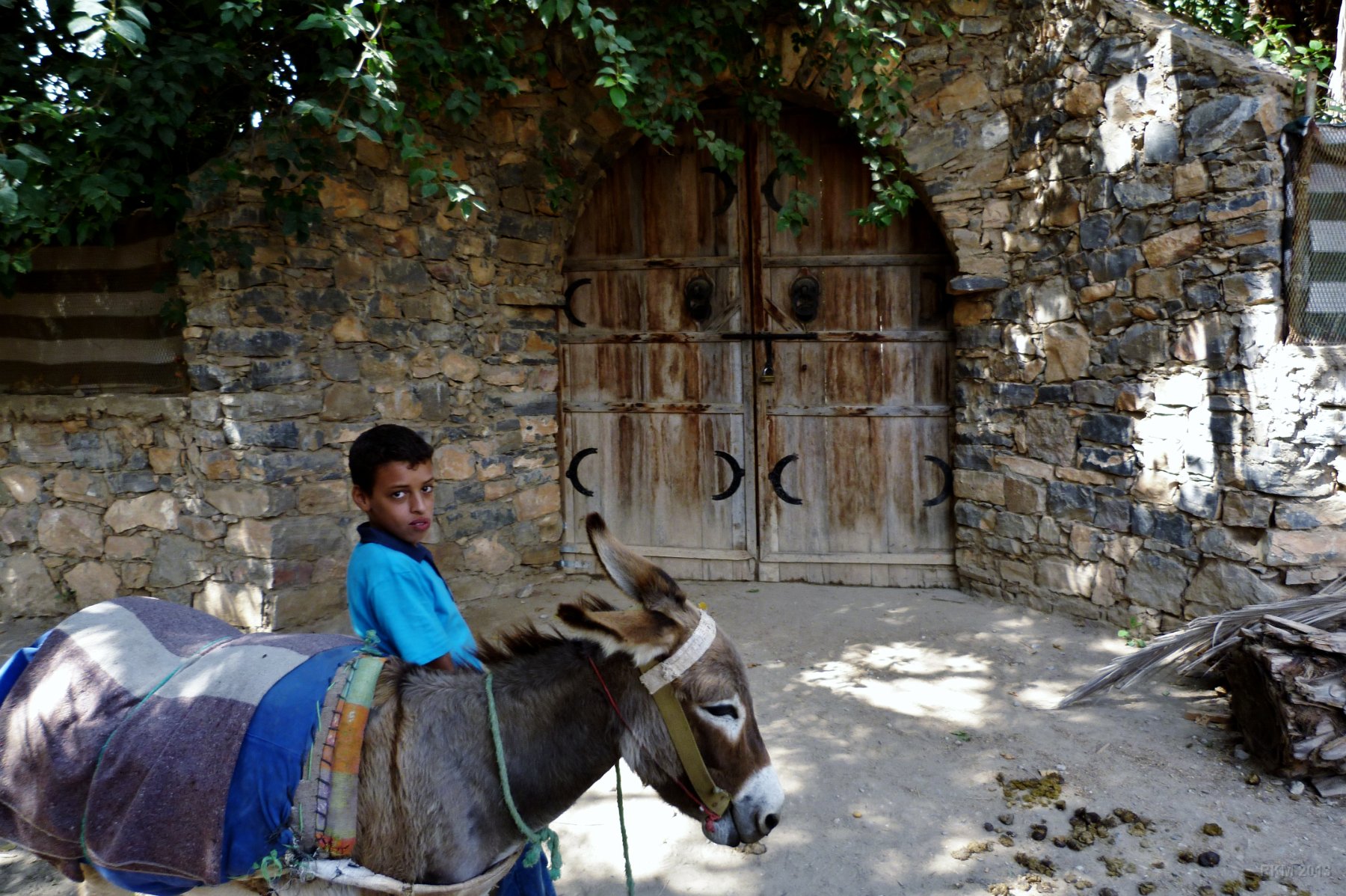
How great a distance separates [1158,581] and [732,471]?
8.44 feet

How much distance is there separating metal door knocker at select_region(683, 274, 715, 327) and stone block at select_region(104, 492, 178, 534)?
3.26 meters

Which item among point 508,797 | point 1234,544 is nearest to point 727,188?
point 1234,544

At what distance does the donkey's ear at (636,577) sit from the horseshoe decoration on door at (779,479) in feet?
13.3

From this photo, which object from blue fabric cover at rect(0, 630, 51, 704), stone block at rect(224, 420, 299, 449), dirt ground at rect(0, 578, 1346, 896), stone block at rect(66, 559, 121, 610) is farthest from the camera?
→ stone block at rect(66, 559, 121, 610)

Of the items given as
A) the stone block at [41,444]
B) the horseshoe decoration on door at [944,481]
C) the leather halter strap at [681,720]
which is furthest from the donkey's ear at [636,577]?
the stone block at [41,444]

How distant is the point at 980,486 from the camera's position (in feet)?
17.2

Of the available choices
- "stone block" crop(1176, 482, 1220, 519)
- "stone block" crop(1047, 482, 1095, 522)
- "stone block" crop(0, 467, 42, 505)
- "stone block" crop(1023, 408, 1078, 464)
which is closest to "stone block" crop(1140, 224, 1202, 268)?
"stone block" crop(1023, 408, 1078, 464)

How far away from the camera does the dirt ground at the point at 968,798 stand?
269 cm

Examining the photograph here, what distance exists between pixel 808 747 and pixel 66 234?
160 inches

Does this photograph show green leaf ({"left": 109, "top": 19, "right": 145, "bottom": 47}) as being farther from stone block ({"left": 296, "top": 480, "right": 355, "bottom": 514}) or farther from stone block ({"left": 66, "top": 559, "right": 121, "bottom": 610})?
stone block ({"left": 66, "top": 559, "right": 121, "bottom": 610})

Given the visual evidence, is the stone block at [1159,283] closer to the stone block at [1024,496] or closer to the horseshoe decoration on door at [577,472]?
the stone block at [1024,496]

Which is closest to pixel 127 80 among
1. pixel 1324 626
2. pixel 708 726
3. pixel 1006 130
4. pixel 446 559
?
pixel 446 559

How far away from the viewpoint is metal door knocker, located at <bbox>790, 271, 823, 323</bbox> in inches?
220

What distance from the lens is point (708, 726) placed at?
5.30ft
